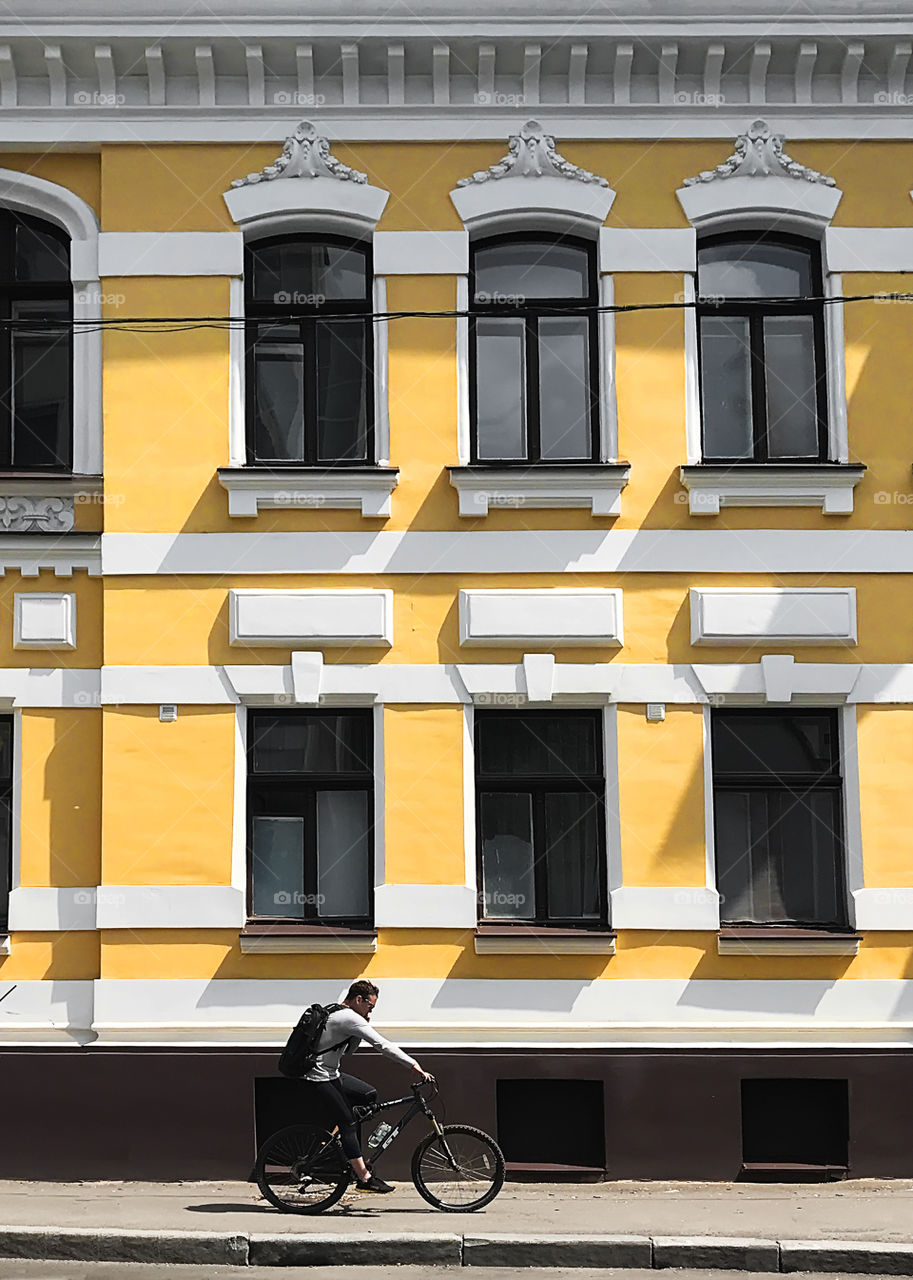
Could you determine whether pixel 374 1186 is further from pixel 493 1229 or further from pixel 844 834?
pixel 844 834

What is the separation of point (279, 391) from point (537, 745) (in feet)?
11.3

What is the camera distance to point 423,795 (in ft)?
37.9

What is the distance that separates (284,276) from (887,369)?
187 inches

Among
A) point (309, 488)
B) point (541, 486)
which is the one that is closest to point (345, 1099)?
point (309, 488)

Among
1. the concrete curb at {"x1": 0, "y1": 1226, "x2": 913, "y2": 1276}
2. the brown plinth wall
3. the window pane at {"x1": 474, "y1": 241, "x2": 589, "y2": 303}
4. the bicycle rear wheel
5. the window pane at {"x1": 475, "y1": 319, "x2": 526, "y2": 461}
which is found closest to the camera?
the concrete curb at {"x1": 0, "y1": 1226, "x2": 913, "y2": 1276}

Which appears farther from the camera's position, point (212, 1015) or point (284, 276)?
point (284, 276)

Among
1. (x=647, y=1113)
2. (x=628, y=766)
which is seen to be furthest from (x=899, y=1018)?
(x=628, y=766)

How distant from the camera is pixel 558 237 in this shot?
12.3 metres

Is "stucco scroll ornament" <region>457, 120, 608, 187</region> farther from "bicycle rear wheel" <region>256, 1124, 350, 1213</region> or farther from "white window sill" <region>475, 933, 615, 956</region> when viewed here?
"bicycle rear wheel" <region>256, 1124, 350, 1213</region>

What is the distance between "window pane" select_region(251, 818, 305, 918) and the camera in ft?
38.3

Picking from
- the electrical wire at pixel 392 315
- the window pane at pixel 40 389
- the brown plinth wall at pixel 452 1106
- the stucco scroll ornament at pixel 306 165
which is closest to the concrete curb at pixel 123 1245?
the brown plinth wall at pixel 452 1106

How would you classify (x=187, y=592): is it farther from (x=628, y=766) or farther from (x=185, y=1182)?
(x=185, y=1182)

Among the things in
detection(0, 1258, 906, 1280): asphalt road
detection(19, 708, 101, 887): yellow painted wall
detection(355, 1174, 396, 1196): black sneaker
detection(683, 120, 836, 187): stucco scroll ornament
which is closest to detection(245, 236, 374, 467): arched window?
detection(19, 708, 101, 887): yellow painted wall

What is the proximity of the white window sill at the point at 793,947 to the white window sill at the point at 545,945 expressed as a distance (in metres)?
0.87
